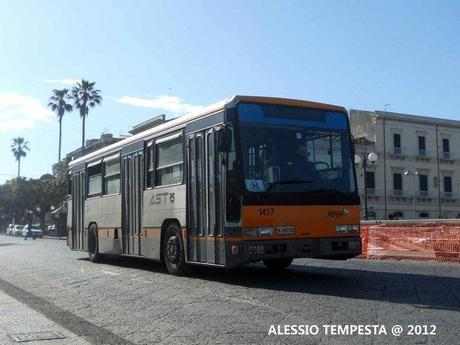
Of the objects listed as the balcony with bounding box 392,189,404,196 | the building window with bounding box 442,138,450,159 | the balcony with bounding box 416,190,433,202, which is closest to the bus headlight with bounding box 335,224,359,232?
the balcony with bounding box 392,189,404,196

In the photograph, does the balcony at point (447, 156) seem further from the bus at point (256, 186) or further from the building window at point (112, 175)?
the bus at point (256, 186)

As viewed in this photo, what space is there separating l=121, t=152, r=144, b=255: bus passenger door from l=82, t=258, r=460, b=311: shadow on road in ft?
2.84

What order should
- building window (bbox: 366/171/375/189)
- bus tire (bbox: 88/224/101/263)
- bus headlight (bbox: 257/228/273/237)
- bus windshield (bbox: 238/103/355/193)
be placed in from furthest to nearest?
building window (bbox: 366/171/375/189), bus tire (bbox: 88/224/101/263), bus windshield (bbox: 238/103/355/193), bus headlight (bbox: 257/228/273/237)

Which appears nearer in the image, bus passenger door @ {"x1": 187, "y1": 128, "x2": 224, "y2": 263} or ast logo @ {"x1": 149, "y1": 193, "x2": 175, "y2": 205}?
bus passenger door @ {"x1": 187, "y1": 128, "x2": 224, "y2": 263}

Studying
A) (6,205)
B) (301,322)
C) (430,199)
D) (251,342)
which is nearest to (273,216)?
(301,322)

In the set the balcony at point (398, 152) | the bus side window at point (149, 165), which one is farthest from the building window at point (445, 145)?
the bus side window at point (149, 165)

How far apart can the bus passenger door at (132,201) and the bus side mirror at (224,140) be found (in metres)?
4.39

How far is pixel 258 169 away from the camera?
407 inches

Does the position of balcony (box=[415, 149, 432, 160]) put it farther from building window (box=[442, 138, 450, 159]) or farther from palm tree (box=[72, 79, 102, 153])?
palm tree (box=[72, 79, 102, 153])

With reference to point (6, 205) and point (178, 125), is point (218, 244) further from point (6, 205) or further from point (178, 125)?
point (6, 205)

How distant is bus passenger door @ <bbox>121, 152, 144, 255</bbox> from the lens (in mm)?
14156

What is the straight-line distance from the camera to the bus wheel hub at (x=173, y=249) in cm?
1226

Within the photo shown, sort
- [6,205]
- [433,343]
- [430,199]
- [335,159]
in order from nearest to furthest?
[433,343]
[335,159]
[430,199]
[6,205]

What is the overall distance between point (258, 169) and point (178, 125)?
9.44ft
